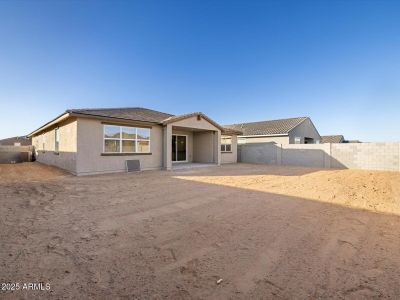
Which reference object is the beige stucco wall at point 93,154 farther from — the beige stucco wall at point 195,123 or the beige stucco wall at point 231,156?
the beige stucco wall at point 231,156

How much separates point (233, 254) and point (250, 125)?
2641cm

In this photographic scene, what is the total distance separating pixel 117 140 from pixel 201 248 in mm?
9653

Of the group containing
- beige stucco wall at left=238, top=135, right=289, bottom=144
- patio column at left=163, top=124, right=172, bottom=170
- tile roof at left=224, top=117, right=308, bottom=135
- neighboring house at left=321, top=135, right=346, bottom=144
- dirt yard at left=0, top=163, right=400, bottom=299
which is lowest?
dirt yard at left=0, top=163, right=400, bottom=299

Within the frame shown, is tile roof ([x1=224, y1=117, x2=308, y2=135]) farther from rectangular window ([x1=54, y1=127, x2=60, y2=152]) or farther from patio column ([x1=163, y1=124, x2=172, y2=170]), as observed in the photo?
rectangular window ([x1=54, y1=127, x2=60, y2=152])

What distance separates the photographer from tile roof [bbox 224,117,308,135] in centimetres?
2258

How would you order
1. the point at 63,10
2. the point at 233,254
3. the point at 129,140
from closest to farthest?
the point at 233,254 < the point at 63,10 < the point at 129,140

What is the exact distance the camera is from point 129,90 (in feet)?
60.0

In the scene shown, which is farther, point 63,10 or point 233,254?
point 63,10

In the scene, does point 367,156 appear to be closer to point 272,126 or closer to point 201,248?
point 272,126

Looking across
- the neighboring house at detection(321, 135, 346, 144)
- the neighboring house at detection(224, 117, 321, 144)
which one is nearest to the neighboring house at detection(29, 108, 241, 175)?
the neighboring house at detection(224, 117, 321, 144)

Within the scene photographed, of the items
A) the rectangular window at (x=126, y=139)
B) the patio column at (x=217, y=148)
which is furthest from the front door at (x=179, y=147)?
the rectangular window at (x=126, y=139)

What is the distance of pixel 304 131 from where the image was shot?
79.6 ft

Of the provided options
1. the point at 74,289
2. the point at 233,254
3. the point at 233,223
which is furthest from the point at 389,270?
the point at 74,289

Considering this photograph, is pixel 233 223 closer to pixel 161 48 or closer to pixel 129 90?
pixel 161 48
